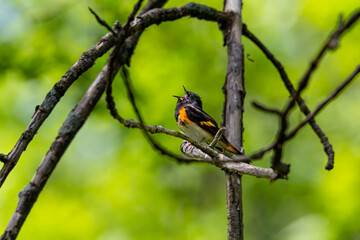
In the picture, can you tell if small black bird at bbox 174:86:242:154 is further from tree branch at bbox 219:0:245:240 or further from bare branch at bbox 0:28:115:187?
bare branch at bbox 0:28:115:187

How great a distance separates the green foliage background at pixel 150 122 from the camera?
6.18m

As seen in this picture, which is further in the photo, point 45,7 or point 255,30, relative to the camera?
point 255,30

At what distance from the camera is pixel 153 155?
6.84 meters

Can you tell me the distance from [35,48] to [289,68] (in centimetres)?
475

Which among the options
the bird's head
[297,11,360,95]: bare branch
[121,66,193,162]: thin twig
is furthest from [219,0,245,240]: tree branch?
[297,11,360,95]: bare branch

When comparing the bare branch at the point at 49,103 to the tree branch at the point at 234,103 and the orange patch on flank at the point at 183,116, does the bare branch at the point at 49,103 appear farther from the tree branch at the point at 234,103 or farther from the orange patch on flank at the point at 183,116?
the orange patch on flank at the point at 183,116

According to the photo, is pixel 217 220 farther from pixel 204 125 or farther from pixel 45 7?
pixel 45 7

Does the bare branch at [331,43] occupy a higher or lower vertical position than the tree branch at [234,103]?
lower

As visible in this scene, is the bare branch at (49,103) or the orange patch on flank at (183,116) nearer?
the bare branch at (49,103)

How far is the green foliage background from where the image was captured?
20.3ft

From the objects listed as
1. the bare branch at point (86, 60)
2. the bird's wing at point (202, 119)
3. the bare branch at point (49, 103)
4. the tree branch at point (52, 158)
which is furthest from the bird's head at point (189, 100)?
the tree branch at point (52, 158)

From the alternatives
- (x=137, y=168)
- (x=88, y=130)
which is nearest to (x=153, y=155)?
(x=137, y=168)

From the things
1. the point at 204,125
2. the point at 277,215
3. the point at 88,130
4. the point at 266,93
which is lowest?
the point at 204,125

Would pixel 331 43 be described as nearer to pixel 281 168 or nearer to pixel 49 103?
pixel 281 168
